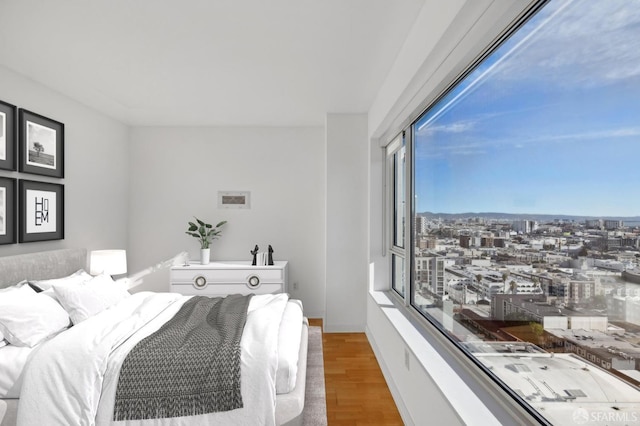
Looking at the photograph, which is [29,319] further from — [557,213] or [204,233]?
[557,213]

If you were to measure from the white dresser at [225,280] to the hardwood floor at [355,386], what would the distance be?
0.99 meters

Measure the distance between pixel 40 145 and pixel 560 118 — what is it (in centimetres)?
414

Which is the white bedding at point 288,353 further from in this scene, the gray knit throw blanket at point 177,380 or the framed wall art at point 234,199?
the framed wall art at point 234,199

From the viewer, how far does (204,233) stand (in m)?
5.18

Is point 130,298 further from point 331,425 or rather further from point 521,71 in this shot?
point 521,71

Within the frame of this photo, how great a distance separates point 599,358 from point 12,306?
3.13 m

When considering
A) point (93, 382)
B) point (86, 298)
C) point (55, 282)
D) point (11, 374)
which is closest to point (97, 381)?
point (93, 382)

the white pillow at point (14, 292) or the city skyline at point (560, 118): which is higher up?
the city skyline at point (560, 118)

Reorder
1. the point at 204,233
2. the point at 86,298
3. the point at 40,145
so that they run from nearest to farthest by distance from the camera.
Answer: the point at 86,298 → the point at 40,145 → the point at 204,233

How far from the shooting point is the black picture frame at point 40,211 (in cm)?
340

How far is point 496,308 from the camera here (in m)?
1.78

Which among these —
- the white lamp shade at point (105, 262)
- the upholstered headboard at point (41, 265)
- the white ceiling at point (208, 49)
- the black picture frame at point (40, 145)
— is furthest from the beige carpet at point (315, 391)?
the black picture frame at point (40, 145)

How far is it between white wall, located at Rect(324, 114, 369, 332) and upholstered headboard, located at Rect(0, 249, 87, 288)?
8.85 feet

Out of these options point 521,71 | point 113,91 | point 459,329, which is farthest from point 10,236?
point 521,71
